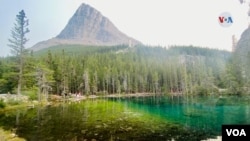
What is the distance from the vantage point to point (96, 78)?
10844 mm

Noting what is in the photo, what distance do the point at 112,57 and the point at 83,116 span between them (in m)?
4.57

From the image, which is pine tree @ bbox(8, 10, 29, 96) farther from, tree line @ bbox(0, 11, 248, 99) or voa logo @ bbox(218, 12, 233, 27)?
voa logo @ bbox(218, 12, 233, 27)

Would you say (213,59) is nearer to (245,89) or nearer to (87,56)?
(245,89)

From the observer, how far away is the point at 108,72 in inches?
465

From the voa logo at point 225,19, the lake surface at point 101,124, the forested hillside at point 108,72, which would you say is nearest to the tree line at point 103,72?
the forested hillside at point 108,72

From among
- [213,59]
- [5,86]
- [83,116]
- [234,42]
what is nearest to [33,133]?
[5,86]

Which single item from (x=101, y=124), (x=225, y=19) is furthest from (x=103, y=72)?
(x=225, y=19)

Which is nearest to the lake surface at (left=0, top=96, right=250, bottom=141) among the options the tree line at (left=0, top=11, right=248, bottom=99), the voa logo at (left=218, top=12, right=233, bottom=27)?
the tree line at (left=0, top=11, right=248, bottom=99)

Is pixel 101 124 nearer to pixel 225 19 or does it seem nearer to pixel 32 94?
pixel 32 94

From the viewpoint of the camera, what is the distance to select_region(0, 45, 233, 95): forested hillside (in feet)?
27.3

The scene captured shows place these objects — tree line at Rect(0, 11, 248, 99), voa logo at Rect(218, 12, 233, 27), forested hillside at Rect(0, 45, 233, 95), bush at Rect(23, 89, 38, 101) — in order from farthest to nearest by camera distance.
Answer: forested hillside at Rect(0, 45, 233, 95), bush at Rect(23, 89, 38, 101), tree line at Rect(0, 11, 248, 99), voa logo at Rect(218, 12, 233, 27)

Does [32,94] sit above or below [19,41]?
below

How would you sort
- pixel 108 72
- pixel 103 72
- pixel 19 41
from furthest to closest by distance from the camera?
1. pixel 108 72
2. pixel 103 72
3. pixel 19 41

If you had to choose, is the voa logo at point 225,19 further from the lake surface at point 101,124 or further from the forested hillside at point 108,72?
the forested hillside at point 108,72
